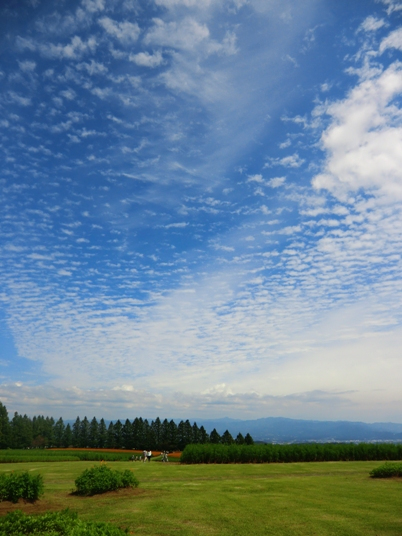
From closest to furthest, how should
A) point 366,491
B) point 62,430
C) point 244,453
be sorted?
point 366,491, point 244,453, point 62,430

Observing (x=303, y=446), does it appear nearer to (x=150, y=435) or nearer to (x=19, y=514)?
(x=19, y=514)

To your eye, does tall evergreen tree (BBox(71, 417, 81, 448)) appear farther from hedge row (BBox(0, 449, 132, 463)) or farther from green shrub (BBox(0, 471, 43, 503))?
green shrub (BBox(0, 471, 43, 503))

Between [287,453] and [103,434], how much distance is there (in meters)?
65.7

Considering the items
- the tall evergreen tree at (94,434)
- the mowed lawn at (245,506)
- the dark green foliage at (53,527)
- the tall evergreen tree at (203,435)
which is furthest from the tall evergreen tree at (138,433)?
the dark green foliage at (53,527)

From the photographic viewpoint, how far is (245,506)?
14891 mm

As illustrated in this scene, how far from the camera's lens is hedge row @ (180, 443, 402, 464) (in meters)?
37.9

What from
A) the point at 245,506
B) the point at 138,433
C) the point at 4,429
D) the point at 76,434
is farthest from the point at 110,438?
the point at 245,506

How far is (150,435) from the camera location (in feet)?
274

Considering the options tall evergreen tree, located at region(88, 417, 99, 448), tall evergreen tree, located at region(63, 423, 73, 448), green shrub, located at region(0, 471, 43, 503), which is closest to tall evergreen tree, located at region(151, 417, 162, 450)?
tall evergreen tree, located at region(88, 417, 99, 448)

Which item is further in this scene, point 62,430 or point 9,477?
point 62,430

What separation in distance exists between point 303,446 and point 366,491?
22684 millimetres

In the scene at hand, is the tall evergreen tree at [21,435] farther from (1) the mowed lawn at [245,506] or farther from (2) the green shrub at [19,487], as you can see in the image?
(2) the green shrub at [19,487]

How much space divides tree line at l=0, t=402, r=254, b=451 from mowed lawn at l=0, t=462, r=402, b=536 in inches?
2108

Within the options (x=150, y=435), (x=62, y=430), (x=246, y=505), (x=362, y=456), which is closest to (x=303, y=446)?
(x=362, y=456)
